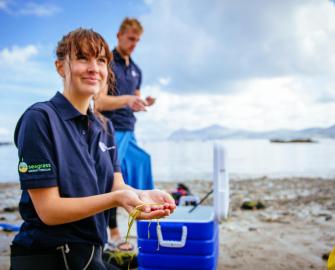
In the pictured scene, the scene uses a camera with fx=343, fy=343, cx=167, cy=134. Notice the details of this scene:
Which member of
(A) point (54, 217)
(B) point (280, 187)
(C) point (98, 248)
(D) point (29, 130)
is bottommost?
(B) point (280, 187)

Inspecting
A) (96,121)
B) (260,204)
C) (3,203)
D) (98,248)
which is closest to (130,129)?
(96,121)

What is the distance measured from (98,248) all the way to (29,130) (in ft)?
2.55

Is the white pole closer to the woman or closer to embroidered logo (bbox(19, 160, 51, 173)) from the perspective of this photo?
the woman

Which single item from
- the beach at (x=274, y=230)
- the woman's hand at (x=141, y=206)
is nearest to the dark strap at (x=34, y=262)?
the woman's hand at (x=141, y=206)

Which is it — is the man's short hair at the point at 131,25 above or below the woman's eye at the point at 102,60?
above

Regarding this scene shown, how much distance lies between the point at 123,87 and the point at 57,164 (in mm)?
2451

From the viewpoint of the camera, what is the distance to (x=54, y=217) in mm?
1649

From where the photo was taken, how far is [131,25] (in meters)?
4.04

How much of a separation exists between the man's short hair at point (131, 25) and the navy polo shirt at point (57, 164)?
2.31m

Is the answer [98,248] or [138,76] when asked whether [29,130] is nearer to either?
[98,248]

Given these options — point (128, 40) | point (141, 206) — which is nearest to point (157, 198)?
point (141, 206)

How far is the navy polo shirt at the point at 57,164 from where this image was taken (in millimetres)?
1651

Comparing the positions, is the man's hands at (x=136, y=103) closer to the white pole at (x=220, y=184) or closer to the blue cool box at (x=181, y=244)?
the white pole at (x=220, y=184)

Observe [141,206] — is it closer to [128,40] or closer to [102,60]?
[102,60]
